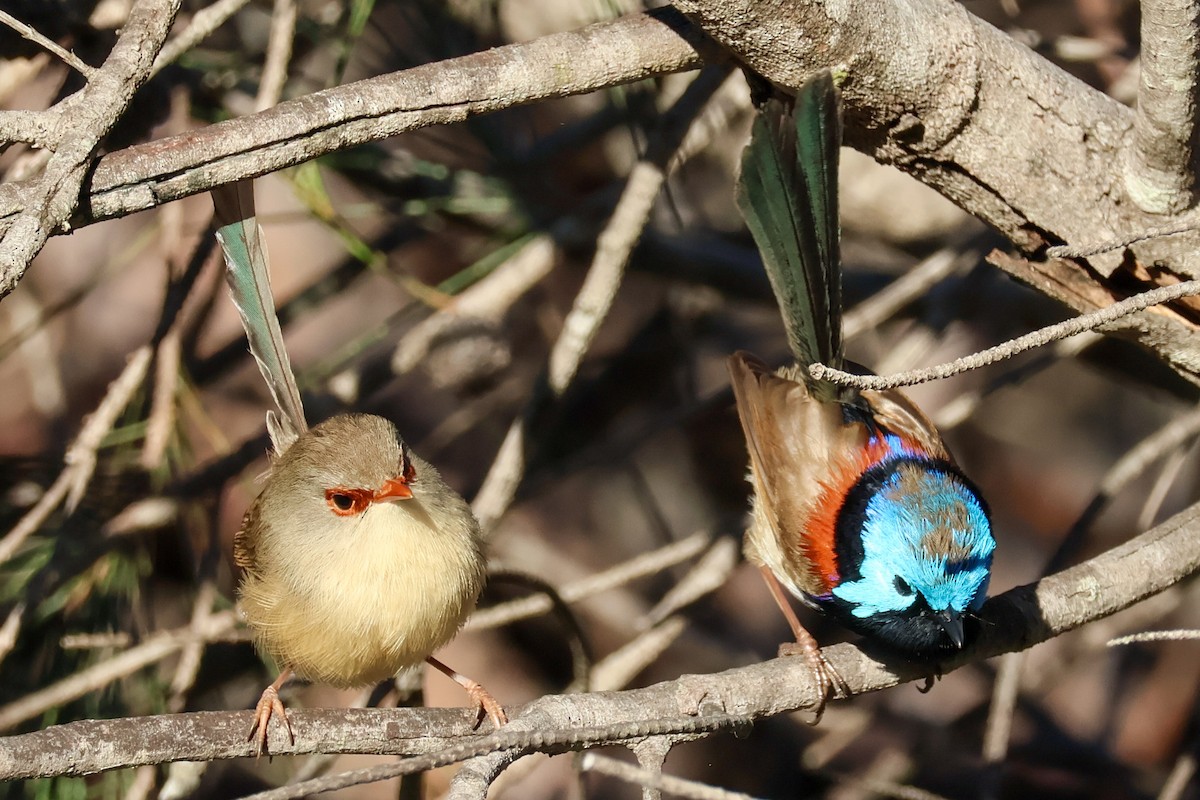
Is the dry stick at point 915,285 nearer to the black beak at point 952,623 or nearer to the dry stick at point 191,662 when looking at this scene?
the black beak at point 952,623

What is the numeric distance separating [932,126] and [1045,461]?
4545mm

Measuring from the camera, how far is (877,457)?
158 inches

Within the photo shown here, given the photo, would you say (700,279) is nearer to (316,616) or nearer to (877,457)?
(877,457)

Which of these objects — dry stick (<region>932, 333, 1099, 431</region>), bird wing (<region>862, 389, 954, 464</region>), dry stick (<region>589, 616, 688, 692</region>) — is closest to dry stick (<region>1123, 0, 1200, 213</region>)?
bird wing (<region>862, 389, 954, 464</region>)

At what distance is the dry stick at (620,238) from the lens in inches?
177

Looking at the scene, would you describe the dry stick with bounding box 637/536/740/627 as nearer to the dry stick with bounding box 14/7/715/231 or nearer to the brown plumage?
the brown plumage

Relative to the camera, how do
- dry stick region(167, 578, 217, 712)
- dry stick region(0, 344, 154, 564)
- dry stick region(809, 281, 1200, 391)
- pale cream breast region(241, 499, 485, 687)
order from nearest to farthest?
dry stick region(809, 281, 1200, 391)
pale cream breast region(241, 499, 485, 687)
dry stick region(0, 344, 154, 564)
dry stick region(167, 578, 217, 712)

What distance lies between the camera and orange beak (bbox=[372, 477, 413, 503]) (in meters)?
3.38

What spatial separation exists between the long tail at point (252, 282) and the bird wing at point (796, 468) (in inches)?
63.7

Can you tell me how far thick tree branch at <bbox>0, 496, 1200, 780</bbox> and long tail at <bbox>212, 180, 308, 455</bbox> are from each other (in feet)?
4.20

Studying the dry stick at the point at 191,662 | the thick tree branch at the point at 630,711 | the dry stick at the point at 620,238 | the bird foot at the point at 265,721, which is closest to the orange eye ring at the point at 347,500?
the bird foot at the point at 265,721

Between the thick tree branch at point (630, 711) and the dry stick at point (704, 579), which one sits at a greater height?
the dry stick at point (704, 579)

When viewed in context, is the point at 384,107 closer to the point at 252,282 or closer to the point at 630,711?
the point at 252,282

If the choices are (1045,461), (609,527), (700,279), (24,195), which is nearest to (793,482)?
(700,279)
